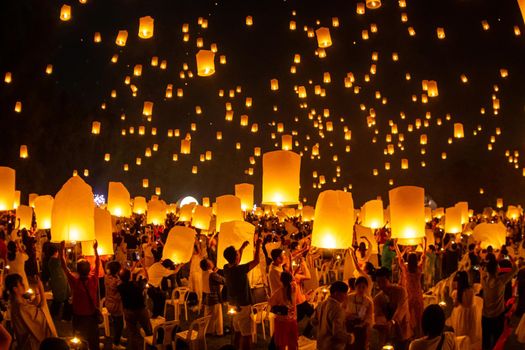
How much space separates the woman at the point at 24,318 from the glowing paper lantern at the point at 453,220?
856 cm

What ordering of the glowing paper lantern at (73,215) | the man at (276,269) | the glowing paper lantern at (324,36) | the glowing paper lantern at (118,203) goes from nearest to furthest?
the glowing paper lantern at (73,215) → the man at (276,269) → the glowing paper lantern at (118,203) → the glowing paper lantern at (324,36)

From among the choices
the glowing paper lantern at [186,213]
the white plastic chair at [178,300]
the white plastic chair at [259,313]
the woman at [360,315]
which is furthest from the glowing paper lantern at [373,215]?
the glowing paper lantern at [186,213]

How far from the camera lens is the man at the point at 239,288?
654 centimetres

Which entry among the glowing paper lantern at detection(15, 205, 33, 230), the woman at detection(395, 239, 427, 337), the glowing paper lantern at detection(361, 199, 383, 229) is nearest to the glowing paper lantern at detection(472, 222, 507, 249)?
the glowing paper lantern at detection(361, 199, 383, 229)

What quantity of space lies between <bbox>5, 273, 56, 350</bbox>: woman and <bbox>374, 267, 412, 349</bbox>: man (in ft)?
11.5

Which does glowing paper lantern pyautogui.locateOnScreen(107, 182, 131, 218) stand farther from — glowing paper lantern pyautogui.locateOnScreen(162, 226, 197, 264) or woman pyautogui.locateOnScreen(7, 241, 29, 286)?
woman pyautogui.locateOnScreen(7, 241, 29, 286)

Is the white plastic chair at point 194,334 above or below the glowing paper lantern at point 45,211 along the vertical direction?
below

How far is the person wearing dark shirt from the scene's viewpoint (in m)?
6.55

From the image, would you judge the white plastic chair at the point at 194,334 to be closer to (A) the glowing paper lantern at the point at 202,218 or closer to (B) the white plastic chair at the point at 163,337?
(B) the white plastic chair at the point at 163,337

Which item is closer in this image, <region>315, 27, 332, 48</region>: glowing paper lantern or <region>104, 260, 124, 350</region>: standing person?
<region>104, 260, 124, 350</region>: standing person

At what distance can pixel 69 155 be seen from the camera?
30.8 m

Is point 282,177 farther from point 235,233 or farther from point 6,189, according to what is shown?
point 6,189

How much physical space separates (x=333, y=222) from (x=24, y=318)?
3211 millimetres

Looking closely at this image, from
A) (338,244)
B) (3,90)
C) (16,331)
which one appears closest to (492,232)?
(338,244)
